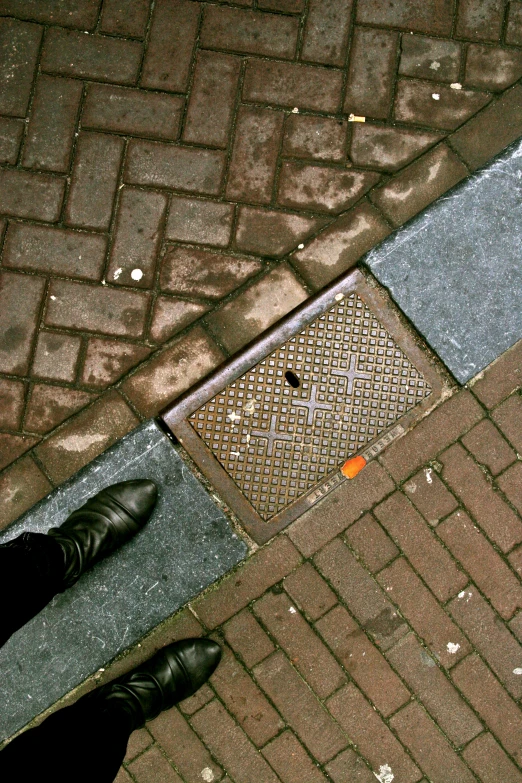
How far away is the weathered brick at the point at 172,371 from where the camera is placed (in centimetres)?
307

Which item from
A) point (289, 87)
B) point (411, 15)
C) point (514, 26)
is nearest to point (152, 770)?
point (289, 87)

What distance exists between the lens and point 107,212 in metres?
3.11

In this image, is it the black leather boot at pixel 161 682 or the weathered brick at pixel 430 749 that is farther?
the weathered brick at pixel 430 749

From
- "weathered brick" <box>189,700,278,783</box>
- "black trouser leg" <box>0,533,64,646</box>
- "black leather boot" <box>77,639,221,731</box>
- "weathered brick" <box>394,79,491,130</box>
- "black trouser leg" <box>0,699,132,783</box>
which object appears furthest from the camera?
"weathered brick" <box>394,79,491,130</box>

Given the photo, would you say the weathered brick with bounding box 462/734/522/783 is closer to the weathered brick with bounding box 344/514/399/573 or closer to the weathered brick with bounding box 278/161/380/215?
the weathered brick with bounding box 344/514/399/573

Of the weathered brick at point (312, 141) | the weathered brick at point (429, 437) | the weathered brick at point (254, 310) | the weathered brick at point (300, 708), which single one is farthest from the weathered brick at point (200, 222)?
the weathered brick at point (300, 708)

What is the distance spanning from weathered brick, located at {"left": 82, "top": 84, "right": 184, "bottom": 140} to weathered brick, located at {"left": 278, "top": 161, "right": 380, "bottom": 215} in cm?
58

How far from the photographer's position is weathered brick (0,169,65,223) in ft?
10.2

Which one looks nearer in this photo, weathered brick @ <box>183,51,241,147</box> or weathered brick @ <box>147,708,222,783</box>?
weathered brick @ <box>147,708,222,783</box>

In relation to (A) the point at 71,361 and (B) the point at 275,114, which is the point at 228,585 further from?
(B) the point at 275,114

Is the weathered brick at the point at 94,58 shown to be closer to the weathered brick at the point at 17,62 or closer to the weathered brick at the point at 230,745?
the weathered brick at the point at 17,62

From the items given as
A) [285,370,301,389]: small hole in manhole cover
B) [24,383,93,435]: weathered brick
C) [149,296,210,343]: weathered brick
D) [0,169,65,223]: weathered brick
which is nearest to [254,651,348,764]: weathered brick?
[285,370,301,389]: small hole in manhole cover

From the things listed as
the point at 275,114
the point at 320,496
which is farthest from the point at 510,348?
the point at 275,114

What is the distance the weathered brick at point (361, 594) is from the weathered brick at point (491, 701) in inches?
13.2
